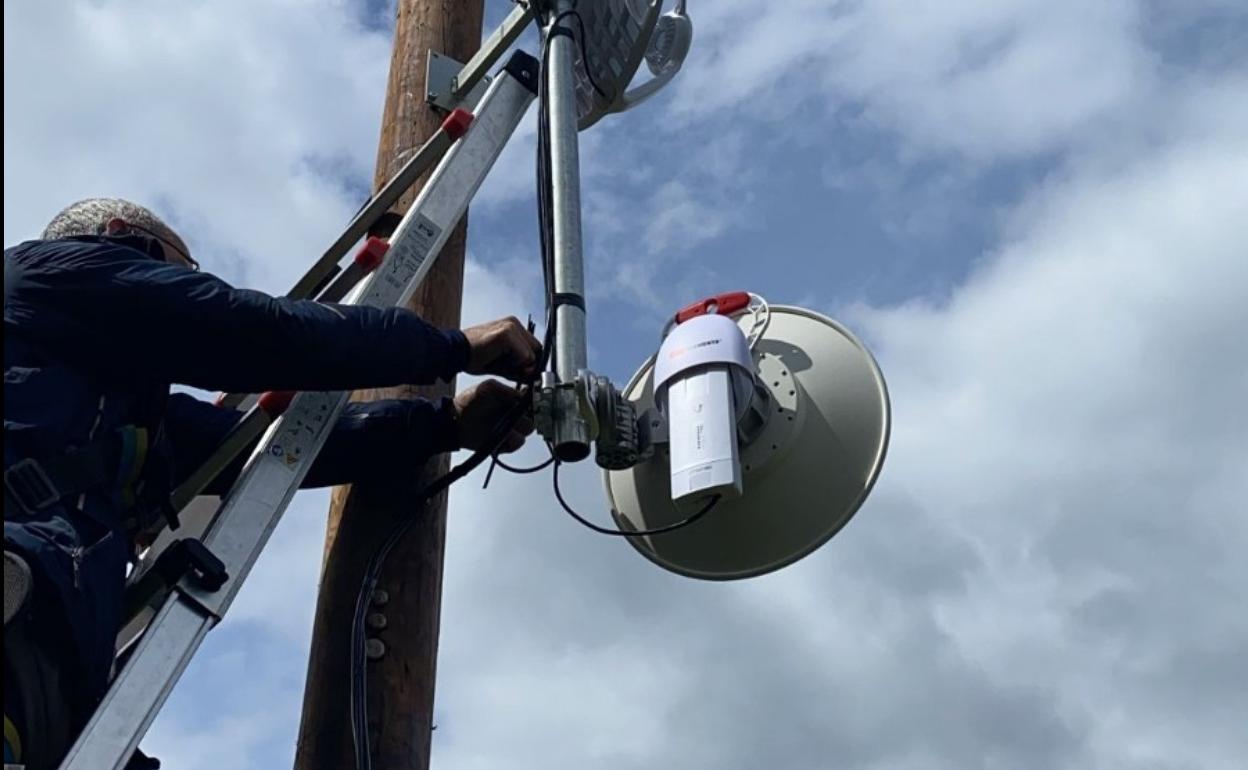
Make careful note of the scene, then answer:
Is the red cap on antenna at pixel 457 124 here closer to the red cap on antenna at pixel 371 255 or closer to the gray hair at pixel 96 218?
the red cap on antenna at pixel 371 255

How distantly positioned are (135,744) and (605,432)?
1.41 meters

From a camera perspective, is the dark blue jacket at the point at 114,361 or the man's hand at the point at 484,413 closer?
the dark blue jacket at the point at 114,361

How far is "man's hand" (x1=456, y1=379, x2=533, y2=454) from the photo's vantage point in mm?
4352

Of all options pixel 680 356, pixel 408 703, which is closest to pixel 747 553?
pixel 680 356

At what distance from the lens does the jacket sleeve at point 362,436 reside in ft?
14.2

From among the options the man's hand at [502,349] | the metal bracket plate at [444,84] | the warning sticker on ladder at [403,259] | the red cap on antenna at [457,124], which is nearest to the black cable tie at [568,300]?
the man's hand at [502,349]

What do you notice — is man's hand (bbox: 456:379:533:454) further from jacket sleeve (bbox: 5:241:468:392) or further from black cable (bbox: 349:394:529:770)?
jacket sleeve (bbox: 5:241:468:392)

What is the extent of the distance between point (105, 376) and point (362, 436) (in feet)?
3.14

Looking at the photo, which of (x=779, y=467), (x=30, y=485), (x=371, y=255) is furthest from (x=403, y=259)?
(x=30, y=485)

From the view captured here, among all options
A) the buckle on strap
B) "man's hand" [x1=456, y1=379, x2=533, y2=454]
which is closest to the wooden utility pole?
"man's hand" [x1=456, y1=379, x2=533, y2=454]

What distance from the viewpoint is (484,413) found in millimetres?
4367

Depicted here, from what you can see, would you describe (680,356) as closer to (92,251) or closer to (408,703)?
(408,703)

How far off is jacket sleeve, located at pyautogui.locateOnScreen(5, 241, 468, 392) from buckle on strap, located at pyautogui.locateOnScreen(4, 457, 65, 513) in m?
0.32

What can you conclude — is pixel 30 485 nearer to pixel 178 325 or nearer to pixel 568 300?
pixel 178 325
